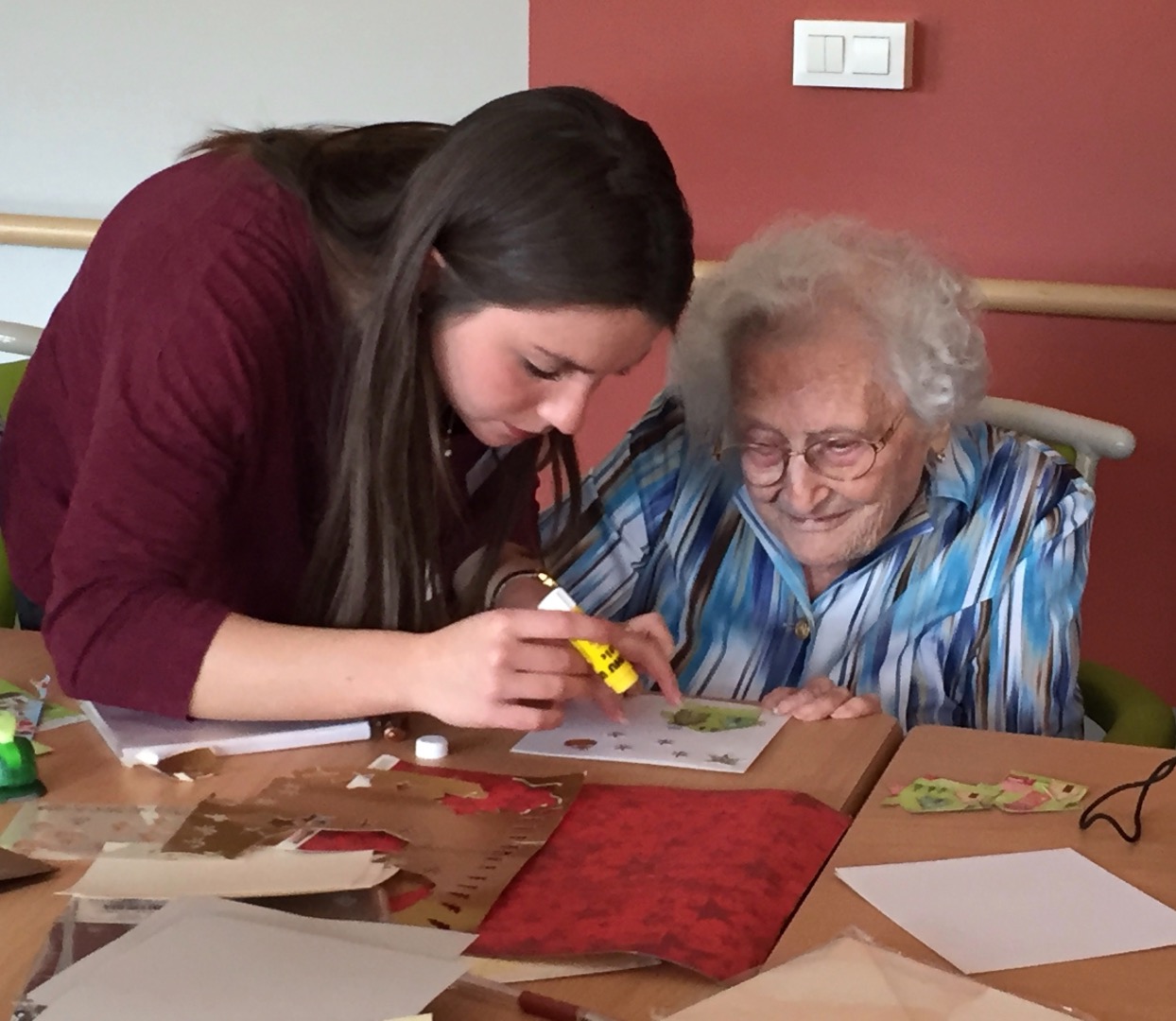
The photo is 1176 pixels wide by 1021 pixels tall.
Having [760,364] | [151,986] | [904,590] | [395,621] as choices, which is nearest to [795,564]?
[904,590]

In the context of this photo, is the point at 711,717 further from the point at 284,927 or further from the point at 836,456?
→ the point at 284,927

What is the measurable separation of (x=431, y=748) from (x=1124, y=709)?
88 cm

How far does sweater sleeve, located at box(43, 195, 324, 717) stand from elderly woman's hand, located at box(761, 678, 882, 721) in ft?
1.69

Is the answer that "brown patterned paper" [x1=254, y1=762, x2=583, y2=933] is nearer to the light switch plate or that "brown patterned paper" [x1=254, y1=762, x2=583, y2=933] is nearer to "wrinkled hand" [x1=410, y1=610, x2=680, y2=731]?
"wrinkled hand" [x1=410, y1=610, x2=680, y2=731]

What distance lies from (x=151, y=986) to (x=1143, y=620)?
1746 millimetres

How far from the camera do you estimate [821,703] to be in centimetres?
138

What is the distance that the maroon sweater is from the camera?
46.9 inches

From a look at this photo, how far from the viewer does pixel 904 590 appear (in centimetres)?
170

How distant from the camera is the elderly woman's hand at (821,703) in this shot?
4.52 feet

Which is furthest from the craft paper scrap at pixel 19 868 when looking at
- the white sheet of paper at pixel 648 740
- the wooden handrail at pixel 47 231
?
the wooden handrail at pixel 47 231

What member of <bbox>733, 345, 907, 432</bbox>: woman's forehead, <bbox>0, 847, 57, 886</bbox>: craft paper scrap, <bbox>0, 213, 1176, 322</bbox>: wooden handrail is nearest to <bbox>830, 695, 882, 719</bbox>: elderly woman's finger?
<bbox>733, 345, 907, 432</bbox>: woman's forehead

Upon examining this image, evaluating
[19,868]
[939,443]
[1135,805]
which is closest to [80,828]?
[19,868]

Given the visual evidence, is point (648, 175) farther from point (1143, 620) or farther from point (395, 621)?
point (1143, 620)

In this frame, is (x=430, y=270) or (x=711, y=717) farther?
(x=711, y=717)
